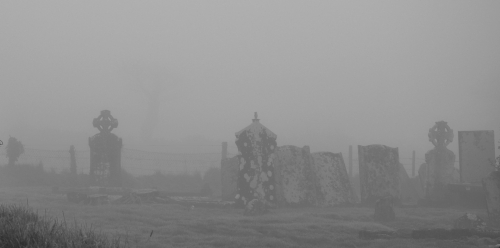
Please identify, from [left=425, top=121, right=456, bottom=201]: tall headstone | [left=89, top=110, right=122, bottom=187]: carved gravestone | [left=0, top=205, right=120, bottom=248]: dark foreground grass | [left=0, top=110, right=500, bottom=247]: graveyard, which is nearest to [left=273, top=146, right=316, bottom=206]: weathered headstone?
[left=0, top=110, right=500, bottom=247]: graveyard

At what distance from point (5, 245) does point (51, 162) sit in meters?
22.4

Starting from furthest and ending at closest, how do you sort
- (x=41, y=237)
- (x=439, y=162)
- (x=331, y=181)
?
(x=439, y=162), (x=331, y=181), (x=41, y=237)

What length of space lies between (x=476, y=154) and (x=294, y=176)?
6768 millimetres

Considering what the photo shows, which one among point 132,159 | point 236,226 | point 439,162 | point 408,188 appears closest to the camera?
point 236,226

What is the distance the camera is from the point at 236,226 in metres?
10.1

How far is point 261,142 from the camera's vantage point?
16250 millimetres

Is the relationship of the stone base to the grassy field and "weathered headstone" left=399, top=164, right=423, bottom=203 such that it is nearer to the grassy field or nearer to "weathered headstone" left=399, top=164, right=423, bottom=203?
the grassy field

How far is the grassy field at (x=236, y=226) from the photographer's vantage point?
27.7 feet

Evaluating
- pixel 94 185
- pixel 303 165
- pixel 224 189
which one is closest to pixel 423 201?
pixel 303 165

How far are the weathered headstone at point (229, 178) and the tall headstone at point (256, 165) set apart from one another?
1.77 metres

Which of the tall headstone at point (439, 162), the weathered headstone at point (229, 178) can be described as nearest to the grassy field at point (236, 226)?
the weathered headstone at point (229, 178)

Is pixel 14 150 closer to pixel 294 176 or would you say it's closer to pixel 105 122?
pixel 105 122

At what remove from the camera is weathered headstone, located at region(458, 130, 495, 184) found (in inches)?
682

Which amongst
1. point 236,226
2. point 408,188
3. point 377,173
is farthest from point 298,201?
point 408,188
